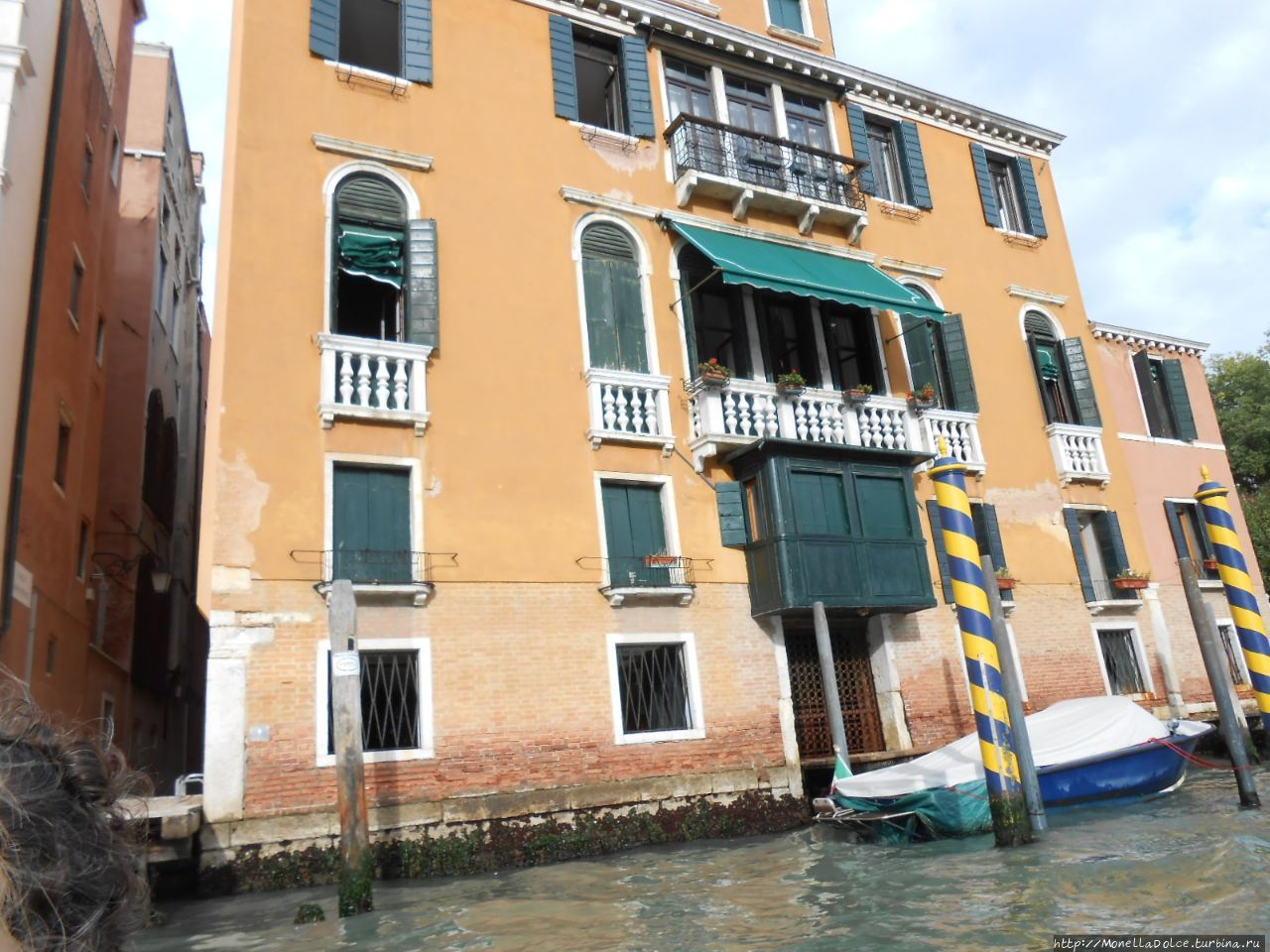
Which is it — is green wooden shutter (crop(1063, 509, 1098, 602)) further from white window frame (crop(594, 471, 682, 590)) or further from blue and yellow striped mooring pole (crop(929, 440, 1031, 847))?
white window frame (crop(594, 471, 682, 590))

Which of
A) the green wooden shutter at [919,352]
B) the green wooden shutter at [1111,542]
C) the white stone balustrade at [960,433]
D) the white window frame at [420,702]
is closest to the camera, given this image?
the white window frame at [420,702]

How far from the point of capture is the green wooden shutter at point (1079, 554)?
1512cm

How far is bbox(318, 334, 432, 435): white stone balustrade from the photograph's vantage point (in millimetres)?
10430

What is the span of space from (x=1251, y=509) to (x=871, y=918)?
76.3 ft

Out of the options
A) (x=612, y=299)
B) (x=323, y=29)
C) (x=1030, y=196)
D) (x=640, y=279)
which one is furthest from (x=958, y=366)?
(x=323, y=29)

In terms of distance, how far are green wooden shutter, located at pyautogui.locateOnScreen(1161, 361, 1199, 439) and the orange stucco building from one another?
9.43 ft

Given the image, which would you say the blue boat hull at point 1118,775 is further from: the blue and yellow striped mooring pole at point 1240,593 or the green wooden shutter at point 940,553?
the green wooden shutter at point 940,553

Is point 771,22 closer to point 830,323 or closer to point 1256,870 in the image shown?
point 830,323

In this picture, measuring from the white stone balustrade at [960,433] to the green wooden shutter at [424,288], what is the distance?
7.22 meters

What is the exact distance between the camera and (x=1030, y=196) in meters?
17.5

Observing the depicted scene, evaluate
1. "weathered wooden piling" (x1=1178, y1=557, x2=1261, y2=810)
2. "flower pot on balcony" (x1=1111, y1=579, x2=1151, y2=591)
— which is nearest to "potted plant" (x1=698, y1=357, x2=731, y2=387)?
"weathered wooden piling" (x1=1178, y1=557, x2=1261, y2=810)

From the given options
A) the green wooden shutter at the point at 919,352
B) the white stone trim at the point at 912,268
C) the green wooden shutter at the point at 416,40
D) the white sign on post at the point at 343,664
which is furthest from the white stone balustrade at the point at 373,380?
the white stone trim at the point at 912,268

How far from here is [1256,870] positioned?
23.0 ft

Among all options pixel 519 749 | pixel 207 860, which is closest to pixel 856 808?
pixel 519 749
